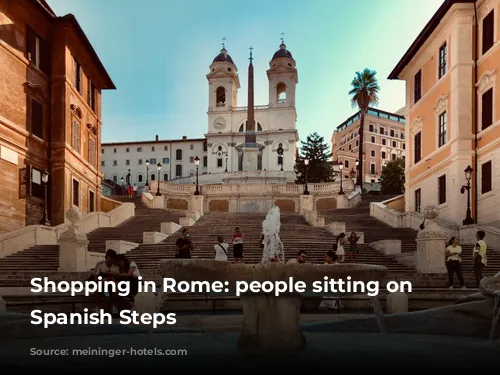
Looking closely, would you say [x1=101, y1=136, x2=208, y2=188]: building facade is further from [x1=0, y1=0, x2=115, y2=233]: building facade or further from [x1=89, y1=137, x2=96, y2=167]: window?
[x1=0, y1=0, x2=115, y2=233]: building facade

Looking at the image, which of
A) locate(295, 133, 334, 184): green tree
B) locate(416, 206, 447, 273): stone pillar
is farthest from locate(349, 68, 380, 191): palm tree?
locate(416, 206, 447, 273): stone pillar

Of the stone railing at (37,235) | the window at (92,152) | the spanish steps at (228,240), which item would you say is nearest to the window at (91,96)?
the window at (92,152)

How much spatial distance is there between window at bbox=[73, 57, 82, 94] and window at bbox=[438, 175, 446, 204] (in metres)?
20.3

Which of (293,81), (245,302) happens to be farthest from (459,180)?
(293,81)

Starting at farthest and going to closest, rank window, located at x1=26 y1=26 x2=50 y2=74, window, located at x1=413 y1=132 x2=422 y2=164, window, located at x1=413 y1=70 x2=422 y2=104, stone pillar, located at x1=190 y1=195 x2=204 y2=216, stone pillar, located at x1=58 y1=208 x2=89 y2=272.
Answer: stone pillar, located at x1=190 y1=195 x2=204 y2=216
window, located at x1=413 y1=70 x2=422 y2=104
window, located at x1=413 y1=132 x2=422 y2=164
window, located at x1=26 y1=26 x2=50 y2=74
stone pillar, located at x1=58 y1=208 x2=89 y2=272

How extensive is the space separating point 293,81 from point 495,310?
97.5 m

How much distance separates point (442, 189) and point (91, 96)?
22082 millimetres

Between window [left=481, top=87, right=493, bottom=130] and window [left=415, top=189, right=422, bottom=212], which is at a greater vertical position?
window [left=481, top=87, right=493, bottom=130]

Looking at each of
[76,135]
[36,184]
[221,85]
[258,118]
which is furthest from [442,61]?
[221,85]

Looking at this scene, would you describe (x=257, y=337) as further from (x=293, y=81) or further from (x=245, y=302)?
(x=293, y=81)

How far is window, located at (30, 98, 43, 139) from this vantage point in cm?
2775

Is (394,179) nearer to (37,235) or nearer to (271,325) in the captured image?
(37,235)

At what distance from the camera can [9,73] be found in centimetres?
2550

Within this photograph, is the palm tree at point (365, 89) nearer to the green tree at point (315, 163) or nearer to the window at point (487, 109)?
the green tree at point (315, 163)
